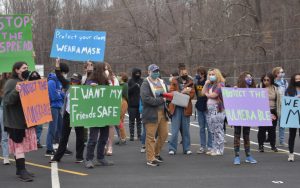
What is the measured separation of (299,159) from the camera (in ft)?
35.5

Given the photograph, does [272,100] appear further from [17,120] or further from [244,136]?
[17,120]

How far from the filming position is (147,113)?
33.0 feet

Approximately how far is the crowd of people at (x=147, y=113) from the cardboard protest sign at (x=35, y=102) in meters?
0.12

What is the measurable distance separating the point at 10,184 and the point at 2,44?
2.99m

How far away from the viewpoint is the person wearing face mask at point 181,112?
1141 centimetres

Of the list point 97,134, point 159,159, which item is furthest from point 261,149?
point 97,134

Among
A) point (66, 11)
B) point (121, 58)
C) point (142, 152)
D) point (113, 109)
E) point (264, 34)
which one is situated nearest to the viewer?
point (113, 109)

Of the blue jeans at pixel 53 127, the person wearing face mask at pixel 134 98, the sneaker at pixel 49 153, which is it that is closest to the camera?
the blue jeans at pixel 53 127

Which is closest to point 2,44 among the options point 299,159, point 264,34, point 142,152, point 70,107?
point 70,107

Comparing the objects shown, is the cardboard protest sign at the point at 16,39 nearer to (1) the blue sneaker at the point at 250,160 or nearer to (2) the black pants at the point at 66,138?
(2) the black pants at the point at 66,138

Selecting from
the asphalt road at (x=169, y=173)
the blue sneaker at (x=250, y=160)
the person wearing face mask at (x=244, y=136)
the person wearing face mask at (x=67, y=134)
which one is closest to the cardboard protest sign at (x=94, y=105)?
the person wearing face mask at (x=67, y=134)

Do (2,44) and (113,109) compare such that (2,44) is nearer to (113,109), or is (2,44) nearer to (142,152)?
(113,109)

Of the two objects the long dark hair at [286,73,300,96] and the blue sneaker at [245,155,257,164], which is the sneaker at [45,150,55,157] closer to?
the blue sneaker at [245,155,257,164]

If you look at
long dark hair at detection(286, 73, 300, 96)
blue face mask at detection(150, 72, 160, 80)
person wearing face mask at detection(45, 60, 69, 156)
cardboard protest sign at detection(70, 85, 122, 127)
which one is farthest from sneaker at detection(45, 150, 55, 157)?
long dark hair at detection(286, 73, 300, 96)
